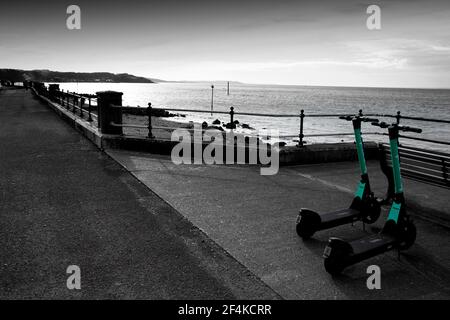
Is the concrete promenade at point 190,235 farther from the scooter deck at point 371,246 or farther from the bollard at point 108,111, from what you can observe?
the bollard at point 108,111

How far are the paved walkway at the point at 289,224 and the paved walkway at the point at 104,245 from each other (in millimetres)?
269

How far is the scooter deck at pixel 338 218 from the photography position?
180 inches

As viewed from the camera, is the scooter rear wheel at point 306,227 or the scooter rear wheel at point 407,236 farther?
the scooter rear wheel at point 306,227

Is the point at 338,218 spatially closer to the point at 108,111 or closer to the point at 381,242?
the point at 381,242

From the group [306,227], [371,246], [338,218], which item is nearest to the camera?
[371,246]

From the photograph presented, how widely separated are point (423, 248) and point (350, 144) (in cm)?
552

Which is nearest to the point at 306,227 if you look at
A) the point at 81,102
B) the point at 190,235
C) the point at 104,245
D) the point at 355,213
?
the point at 355,213

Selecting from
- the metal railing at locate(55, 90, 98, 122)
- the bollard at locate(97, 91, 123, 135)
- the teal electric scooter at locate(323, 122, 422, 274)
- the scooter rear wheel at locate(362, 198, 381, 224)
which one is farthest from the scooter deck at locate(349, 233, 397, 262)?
the metal railing at locate(55, 90, 98, 122)

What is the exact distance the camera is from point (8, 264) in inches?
147

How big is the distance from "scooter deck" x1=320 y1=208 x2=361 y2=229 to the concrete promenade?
0.16 m

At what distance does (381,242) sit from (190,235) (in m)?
2.14

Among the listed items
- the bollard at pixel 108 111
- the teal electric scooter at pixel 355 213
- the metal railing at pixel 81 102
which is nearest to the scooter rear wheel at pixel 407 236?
the teal electric scooter at pixel 355 213

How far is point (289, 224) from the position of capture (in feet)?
16.2
